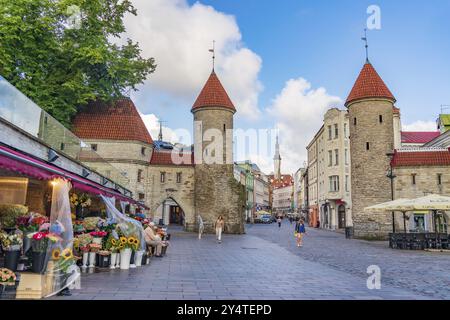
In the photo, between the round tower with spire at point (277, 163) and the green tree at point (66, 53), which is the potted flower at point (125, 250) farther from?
the round tower with spire at point (277, 163)

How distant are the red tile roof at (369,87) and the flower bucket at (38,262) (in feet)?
97.1

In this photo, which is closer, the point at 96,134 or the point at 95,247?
the point at 95,247

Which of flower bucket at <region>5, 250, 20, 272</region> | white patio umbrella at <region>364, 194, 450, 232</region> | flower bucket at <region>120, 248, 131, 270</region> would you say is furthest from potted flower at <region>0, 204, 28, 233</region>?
A: white patio umbrella at <region>364, 194, 450, 232</region>

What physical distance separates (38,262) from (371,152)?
1124 inches

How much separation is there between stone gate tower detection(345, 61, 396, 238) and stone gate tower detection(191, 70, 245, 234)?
10.9m

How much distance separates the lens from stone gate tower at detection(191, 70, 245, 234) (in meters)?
37.0

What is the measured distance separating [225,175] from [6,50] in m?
20.5

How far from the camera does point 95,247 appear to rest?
11.4m

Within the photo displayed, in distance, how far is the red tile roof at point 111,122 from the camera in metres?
35.6

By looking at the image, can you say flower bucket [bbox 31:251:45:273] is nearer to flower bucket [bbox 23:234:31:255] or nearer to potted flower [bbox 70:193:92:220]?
flower bucket [bbox 23:234:31:255]
